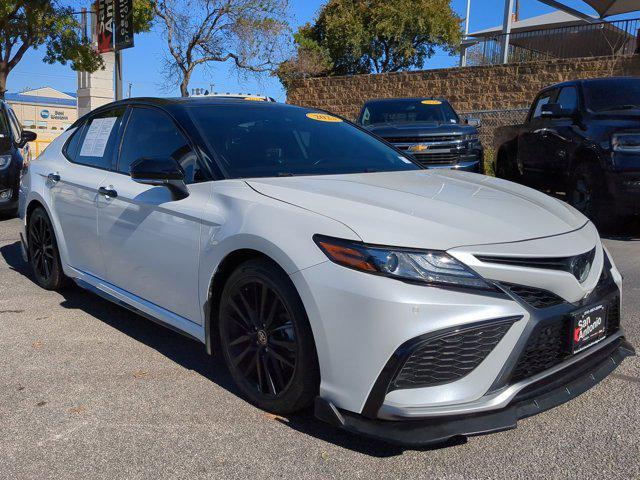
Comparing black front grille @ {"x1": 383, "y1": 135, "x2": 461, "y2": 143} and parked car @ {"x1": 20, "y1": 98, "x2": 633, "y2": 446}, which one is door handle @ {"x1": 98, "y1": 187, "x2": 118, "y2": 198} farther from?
black front grille @ {"x1": 383, "y1": 135, "x2": 461, "y2": 143}

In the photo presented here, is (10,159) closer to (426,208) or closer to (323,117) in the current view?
(323,117)

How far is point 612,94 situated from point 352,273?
22.5 feet

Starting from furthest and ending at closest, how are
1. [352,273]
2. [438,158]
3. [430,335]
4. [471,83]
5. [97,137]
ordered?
[471,83] < [438,158] < [97,137] < [352,273] < [430,335]

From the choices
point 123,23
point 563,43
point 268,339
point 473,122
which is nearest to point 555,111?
point 473,122

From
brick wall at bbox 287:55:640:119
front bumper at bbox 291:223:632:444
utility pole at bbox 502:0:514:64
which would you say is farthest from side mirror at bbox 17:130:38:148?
utility pole at bbox 502:0:514:64

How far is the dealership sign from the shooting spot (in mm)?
12359

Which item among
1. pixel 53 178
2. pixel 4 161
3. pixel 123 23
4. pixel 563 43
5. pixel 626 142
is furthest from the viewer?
pixel 563 43

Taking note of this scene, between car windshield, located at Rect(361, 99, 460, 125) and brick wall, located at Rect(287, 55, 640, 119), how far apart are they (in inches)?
224

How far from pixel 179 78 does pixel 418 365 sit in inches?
825

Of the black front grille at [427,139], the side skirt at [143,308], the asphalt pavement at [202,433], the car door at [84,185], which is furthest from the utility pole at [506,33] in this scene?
the side skirt at [143,308]

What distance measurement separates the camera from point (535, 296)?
2.53 metres

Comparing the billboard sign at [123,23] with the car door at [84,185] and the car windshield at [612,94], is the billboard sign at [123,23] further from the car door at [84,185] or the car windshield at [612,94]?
the car windshield at [612,94]

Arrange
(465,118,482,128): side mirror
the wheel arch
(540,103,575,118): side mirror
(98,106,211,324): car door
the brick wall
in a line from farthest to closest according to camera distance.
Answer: the brick wall, (465,118,482,128): side mirror, (540,103,575,118): side mirror, (98,106,211,324): car door, the wheel arch

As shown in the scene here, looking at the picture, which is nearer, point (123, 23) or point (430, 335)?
point (430, 335)
